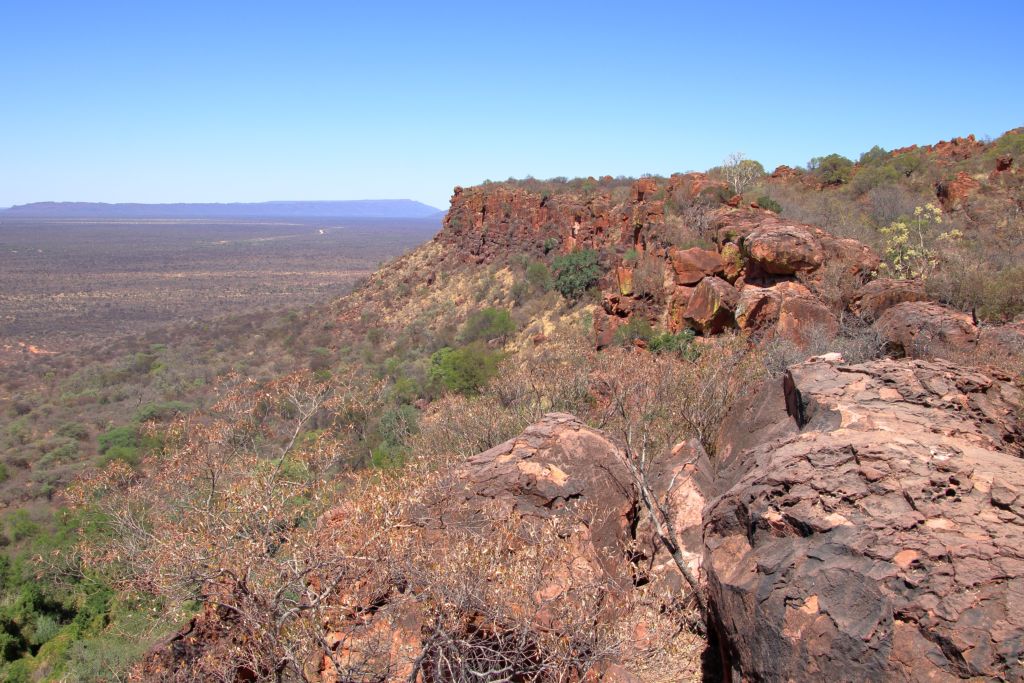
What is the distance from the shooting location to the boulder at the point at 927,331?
9930mm

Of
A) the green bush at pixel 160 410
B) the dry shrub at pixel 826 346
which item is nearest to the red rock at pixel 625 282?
the dry shrub at pixel 826 346

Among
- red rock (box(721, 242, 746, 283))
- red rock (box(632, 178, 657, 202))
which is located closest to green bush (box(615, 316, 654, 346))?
red rock (box(721, 242, 746, 283))

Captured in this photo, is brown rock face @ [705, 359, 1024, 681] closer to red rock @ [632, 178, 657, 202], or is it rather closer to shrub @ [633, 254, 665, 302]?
shrub @ [633, 254, 665, 302]

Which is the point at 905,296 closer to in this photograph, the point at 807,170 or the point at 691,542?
the point at 691,542

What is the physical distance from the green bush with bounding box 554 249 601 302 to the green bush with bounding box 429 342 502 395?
5230 mm

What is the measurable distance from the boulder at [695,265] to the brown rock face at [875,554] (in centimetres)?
1122

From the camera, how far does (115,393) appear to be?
33000 millimetres

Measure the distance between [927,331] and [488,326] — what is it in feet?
63.9

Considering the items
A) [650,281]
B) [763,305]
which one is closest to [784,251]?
[763,305]

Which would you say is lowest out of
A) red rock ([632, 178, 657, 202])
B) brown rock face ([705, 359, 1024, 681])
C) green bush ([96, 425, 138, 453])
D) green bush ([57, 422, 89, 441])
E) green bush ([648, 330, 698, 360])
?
green bush ([57, 422, 89, 441])

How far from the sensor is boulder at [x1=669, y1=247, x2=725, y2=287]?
17578mm

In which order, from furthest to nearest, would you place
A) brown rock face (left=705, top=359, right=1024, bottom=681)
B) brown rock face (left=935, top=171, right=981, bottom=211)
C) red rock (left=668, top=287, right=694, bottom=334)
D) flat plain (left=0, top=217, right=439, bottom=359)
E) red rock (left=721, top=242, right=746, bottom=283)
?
flat plain (left=0, top=217, right=439, bottom=359), brown rock face (left=935, top=171, right=981, bottom=211), red rock (left=721, top=242, right=746, bottom=283), red rock (left=668, top=287, right=694, bottom=334), brown rock face (left=705, top=359, right=1024, bottom=681)

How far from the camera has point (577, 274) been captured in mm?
27156

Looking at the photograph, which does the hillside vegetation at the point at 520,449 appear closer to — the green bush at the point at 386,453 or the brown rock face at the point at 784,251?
the brown rock face at the point at 784,251
